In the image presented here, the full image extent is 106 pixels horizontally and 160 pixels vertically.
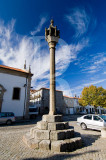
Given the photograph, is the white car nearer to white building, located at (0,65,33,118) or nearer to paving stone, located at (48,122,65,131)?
paving stone, located at (48,122,65,131)

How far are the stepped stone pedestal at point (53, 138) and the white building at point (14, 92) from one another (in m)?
11.7

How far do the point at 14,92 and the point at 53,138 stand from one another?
13.7m

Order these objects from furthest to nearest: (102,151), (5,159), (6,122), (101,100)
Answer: (101,100), (6,122), (102,151), (5,159)

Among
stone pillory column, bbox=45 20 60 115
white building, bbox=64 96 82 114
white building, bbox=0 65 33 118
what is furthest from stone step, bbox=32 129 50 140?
white building, bbox=64 96 82 114

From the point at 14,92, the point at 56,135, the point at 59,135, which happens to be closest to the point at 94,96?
the point at 14,92

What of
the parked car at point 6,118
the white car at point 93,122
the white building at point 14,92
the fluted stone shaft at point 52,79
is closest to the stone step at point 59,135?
the fluted stone shaft at point 52,79

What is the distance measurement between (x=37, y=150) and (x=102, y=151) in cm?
288

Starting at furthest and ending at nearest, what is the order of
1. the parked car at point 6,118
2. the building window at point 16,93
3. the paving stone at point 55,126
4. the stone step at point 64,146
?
the building window at point 16,93 → the parked car at point 6,118 → the paving stone at point 55,126 → the stone step at point 64,146

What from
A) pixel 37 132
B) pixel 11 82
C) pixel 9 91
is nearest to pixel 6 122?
pixel 9 91

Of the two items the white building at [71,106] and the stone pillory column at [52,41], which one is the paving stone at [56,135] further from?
the white building at [71,106]

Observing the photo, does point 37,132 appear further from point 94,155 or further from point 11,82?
point 11,82

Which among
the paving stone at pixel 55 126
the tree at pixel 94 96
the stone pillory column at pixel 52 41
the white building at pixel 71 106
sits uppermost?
the stone pillory column at pixel 52 41

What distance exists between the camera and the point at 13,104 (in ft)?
51.8

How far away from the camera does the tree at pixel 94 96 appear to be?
25.4 m
